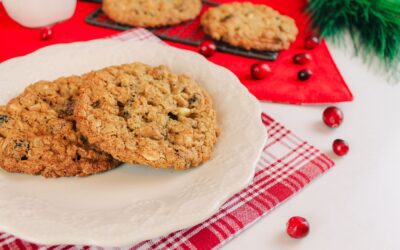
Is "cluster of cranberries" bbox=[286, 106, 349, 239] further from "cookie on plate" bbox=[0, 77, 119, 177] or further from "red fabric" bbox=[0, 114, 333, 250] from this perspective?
"cookie on plate" bbox=[0, 77, 119, 177]

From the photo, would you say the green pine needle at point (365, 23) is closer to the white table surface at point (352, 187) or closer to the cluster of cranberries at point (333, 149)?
the white table surface at point (352, 187)

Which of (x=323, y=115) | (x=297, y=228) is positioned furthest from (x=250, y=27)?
(x=297, y=228)

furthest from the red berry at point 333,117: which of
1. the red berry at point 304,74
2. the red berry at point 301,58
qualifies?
the red berry at point 301,58

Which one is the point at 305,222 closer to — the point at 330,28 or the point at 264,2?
the point at 330,28

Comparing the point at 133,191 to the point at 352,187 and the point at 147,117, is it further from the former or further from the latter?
the point at 352,187

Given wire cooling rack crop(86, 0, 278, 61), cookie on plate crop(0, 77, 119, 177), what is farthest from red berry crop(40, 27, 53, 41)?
cookie on plate crop(0, 77, 119, 177)

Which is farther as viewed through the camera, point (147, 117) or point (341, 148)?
point (341, 148)

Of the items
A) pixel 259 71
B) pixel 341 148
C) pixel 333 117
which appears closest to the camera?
pixel 341 148
